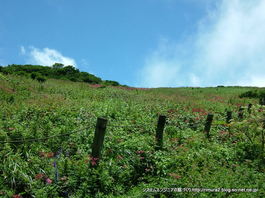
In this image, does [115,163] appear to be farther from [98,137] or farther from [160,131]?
[160,131]

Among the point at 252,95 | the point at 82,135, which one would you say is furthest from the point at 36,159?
the point at 252,95

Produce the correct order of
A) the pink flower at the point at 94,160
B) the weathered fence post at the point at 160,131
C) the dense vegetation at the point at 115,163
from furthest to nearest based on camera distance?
the weathered fence post at the point at 160,131, the pink flower at the point at 94,160, the dense vegetation at the point at 115,163

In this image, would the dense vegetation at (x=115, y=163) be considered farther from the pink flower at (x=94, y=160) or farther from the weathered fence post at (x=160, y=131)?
the weathered fence post at (x=160, y=131)

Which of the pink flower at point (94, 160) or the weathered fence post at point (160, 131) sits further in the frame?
the weathered fence post at point (160, 131)

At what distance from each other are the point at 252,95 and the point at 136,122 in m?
21.8

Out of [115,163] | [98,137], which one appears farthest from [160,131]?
[98,137]

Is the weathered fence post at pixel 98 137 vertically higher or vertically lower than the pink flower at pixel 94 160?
higher

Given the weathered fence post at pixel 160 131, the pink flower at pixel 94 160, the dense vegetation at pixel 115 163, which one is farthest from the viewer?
the weathered fence post at pixel 160 131

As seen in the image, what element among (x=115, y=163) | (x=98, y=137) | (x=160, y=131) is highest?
(x=160, y=131)

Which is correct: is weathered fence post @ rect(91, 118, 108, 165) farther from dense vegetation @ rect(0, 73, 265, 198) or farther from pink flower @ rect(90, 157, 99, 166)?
dense vegetation @ rect(0, 73, 265, 198)

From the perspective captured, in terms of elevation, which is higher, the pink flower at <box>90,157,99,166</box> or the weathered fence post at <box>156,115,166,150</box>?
the weathered fence post at <box>156,115,166,150</box>

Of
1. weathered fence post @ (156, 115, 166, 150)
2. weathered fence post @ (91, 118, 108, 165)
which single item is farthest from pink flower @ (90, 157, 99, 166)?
weathered fence post @ (156, 115, 166, 150)

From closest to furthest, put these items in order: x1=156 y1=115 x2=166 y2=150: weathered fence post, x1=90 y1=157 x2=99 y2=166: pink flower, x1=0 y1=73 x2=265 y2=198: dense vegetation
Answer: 1. x1=0 y1=73 x2=265 y2=198: dense vegetation
2. x1=90 y1=157 x2=99 y2=166: pink flower
3. x1=156 y1=115 x2=166 y2=150: weathered fence post

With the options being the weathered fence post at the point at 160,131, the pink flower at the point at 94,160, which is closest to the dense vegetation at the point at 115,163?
the pink flower at the point at 94,160
